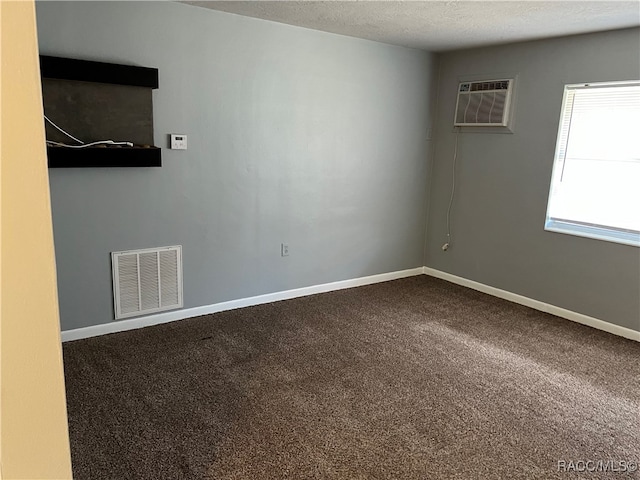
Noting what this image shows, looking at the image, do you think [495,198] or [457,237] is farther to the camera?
[457,237]

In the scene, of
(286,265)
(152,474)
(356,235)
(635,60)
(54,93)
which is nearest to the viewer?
(152,474)

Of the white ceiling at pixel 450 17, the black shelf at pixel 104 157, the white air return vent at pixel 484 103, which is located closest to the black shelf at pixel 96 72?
the black shelf at pixel 104 157

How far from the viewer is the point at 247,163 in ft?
12.4

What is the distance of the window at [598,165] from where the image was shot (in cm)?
359

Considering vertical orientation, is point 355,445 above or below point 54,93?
below

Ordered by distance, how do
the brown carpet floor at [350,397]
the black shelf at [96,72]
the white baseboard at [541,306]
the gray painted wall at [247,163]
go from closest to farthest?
the brown carpet floor at [350,397]
the black shelf at [96,72]
the gray painted wall at [247,163]
the white baseboard at [541,306]

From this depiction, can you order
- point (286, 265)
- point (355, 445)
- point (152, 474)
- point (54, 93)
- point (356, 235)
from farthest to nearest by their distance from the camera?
point (356, 235) < point (286, 265) < point (54, 93) < point (355, 445) < point (152, 474)

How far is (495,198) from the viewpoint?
14.6ft

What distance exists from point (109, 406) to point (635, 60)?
13.3 feet

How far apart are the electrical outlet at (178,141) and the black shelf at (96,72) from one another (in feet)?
1.16

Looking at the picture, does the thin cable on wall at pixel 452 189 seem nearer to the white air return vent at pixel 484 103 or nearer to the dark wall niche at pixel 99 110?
the white air return vent at pixel 484 103

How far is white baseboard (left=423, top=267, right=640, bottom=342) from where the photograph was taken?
12.1 feet

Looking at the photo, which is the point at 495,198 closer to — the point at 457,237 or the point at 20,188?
the point at 457,237

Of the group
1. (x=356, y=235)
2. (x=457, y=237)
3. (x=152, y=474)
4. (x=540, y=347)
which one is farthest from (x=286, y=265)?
(x=152, y=474)
